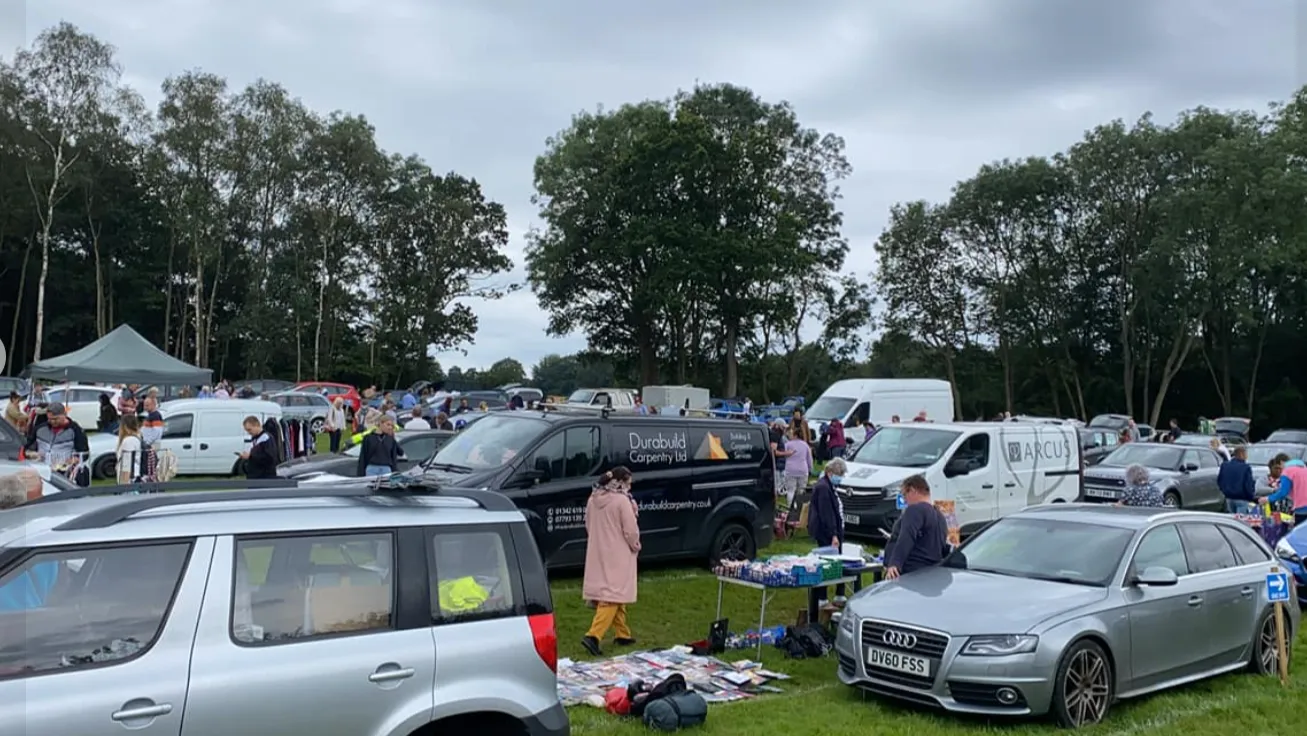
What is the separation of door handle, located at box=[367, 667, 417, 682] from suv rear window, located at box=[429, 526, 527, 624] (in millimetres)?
273

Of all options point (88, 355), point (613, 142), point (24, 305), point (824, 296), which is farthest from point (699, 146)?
point (24, 305)

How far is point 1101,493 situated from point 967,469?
5780 mm

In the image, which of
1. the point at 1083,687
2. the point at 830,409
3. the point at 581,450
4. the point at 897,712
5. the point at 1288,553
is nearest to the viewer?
the point at 1083,687

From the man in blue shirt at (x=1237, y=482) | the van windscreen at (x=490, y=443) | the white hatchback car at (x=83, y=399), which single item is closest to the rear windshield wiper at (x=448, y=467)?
the van windscreen at (x=490, y=443)

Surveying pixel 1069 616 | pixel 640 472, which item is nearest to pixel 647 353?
pixel 640 472

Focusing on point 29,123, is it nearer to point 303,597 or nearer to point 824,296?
point 824,296

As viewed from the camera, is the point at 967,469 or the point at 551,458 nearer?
the point at 551,458

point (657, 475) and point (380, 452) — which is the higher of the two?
point (380, 452)

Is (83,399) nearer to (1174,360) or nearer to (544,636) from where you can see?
(544,636)

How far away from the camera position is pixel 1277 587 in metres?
8.45

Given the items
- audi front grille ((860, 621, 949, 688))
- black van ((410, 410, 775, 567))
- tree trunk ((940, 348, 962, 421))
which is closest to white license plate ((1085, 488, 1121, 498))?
black van ((410, 410, 775, 567))

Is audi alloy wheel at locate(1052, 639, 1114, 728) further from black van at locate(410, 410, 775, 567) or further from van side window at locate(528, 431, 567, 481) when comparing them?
van side window at locate(528, 431, 567, 481)

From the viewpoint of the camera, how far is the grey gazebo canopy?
88.4ft

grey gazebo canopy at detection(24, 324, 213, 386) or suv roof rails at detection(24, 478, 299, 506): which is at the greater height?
grey gazebo canopy at detection(24, 324, 213, 386)
